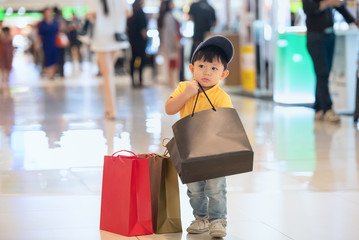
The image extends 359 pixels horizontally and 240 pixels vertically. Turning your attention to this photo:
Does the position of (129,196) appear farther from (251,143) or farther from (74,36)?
(74,36)

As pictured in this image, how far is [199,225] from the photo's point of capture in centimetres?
334

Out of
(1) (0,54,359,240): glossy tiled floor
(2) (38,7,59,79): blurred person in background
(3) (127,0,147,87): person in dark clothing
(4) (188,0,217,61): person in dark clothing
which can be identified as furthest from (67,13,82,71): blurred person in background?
(1) (0,54,359,240): glossy tiled floor

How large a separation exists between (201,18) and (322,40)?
6207 mm

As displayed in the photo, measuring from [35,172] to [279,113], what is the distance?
4794 mm

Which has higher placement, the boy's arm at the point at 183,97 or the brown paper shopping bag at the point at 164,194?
the boy's arm at the point at 183,97

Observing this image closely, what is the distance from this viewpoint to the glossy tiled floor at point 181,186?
3471 mm

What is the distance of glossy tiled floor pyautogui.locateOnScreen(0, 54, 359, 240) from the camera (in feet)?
11.4

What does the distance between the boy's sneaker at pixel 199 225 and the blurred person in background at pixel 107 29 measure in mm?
5140

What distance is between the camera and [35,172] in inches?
196

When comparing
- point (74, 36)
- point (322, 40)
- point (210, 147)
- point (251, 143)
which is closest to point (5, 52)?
point (74, 36)

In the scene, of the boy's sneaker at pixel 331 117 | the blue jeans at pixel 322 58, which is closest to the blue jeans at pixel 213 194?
the boy's sneaker at pixel 331 117

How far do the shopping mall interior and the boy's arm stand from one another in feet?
2.08

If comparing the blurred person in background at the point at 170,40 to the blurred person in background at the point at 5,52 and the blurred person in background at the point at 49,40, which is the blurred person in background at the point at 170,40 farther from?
the blurred person in background at the point at 49,40

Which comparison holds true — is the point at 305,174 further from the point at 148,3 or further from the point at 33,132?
the point at 148,3
